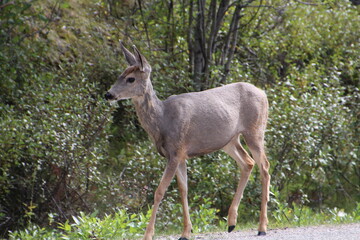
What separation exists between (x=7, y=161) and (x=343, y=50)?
28.7 feet

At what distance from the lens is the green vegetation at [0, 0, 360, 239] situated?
32.5ft

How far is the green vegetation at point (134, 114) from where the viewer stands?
9914 mm

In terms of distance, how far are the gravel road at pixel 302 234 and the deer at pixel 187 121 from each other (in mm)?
210

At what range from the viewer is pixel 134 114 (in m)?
12.6

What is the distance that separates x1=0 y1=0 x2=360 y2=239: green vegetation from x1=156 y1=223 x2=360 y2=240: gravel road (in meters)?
0.67

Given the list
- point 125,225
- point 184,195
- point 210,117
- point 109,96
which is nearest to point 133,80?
point 109,96

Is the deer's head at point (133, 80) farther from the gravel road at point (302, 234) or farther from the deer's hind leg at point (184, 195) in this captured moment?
the gravel road at point (302, 234)

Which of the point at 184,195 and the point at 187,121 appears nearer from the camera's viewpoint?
the point at 187,121

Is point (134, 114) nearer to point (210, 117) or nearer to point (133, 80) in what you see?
point (210, 117)

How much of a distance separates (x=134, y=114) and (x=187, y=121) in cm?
517

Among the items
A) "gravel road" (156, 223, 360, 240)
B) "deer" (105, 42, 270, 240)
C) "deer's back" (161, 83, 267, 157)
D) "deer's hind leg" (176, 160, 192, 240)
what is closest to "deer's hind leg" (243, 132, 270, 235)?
"deer" (105, 42, 270, 240)

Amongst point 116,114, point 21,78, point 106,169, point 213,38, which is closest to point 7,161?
point 21,78

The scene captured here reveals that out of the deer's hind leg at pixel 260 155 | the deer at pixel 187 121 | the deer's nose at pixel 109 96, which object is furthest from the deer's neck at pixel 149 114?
the deer's hind leg at pixel 260 155

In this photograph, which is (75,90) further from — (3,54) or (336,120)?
(336,120)
